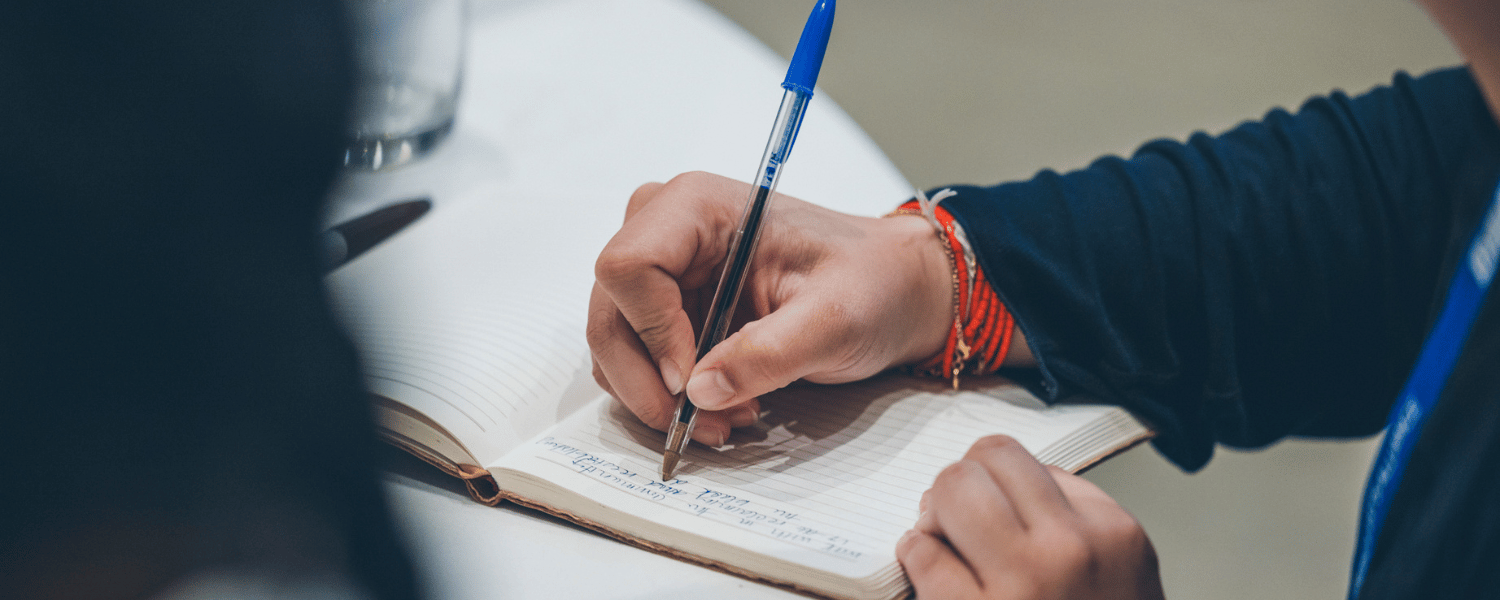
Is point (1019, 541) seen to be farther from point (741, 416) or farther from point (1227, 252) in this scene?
point (1227, 252)

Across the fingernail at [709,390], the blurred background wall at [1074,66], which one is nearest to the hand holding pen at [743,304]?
the fingernail at [709,390]

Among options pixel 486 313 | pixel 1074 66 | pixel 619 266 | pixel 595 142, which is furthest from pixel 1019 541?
pixel 1074 66

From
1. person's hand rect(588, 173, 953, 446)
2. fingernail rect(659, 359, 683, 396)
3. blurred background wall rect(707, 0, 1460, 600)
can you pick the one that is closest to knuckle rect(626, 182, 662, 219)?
person's hand rect(588, 173, 953, 446)

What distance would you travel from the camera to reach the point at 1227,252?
559mm

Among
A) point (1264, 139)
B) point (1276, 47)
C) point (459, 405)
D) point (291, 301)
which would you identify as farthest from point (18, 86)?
point (1276, 47)

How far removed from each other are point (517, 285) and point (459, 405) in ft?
0.45

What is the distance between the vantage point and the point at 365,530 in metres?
0.26

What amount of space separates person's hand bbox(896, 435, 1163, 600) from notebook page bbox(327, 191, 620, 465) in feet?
0.76

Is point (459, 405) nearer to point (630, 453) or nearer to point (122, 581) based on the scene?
point (630, 453)

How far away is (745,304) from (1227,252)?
0.33 metres

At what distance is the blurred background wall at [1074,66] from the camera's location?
1.44m

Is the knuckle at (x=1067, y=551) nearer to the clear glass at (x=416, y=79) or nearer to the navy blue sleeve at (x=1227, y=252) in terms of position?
the navy blue sleeve at (x=1227, y=252)

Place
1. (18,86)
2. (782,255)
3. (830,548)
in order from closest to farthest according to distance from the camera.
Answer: (18,86) → (830,548) → (782,255)

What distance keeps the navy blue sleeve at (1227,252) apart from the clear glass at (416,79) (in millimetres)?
429
